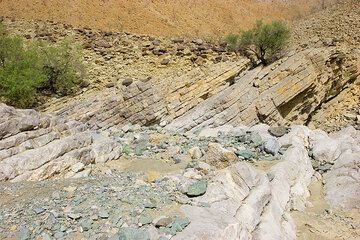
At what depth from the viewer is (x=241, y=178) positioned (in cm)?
682

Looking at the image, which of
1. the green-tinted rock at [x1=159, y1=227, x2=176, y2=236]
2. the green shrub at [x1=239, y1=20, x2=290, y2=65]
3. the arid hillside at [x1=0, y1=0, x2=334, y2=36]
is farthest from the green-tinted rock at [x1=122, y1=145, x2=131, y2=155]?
the arid hillside at [x1=0, y1=0, x2=334, y2=36]

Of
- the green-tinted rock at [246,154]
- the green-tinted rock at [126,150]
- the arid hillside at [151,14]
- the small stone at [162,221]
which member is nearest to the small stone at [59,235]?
the small stone at [162,221]

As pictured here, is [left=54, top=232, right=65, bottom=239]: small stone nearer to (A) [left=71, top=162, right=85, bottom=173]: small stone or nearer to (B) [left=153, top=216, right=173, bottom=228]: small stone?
(B) [left=153, top=216, right=173, bottom=228]: small stone

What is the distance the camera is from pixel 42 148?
24.8ft

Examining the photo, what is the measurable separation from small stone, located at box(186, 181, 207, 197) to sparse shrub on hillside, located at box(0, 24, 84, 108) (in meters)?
7.29

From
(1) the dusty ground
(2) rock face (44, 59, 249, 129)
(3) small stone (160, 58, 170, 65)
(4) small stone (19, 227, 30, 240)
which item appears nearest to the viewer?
(4) small stone (19, 227, 30, 240)

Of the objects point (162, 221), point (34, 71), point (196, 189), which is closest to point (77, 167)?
point (196, 189)

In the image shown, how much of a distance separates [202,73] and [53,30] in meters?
9.31

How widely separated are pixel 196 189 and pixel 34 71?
808 cm

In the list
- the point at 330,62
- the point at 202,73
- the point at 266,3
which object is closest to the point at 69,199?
the point at 202,73

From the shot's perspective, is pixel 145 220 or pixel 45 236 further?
pixel 145 220

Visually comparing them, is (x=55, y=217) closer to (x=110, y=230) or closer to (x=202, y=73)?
(x=110, y=230)

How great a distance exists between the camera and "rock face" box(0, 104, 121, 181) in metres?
6.96

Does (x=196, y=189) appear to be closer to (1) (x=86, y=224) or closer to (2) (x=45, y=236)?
(1) (x=86, y=224)
